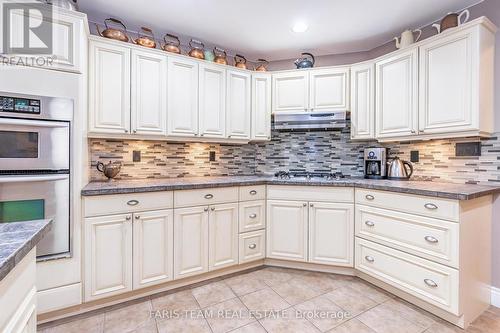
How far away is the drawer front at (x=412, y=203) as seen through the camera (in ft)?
5.93

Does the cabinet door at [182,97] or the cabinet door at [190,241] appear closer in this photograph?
the cabinet door at [190,241]

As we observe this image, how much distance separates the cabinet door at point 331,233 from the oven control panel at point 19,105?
229 centimetres

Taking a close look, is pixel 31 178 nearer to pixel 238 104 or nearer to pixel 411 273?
pixel 238 104

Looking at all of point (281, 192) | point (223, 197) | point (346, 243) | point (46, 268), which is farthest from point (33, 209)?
point (346, 243)

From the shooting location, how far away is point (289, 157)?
3309mm

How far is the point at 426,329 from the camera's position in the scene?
5.82 ft

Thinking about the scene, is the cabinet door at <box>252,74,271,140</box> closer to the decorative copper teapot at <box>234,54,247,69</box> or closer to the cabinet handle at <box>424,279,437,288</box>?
the decorative copper teapot at <box>234,54,247,69</box>

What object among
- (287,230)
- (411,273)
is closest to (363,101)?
(287,230)

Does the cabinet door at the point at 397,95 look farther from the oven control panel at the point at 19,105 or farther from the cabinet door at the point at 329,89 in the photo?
the oven control panel at the point at 19,105

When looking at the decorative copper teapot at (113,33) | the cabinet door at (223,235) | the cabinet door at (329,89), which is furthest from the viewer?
the cabinet door at (329,89)

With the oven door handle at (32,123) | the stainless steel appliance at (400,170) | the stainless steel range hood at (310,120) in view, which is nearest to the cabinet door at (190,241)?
the oven door handle at (32,123)

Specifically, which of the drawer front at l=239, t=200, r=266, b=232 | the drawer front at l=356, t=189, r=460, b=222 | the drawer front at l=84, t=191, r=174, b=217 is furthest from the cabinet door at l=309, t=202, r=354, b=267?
the drawer front at l=84, t=191, r=174, b=217

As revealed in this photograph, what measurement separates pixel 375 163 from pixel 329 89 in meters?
0.94

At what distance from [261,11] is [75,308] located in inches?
108
